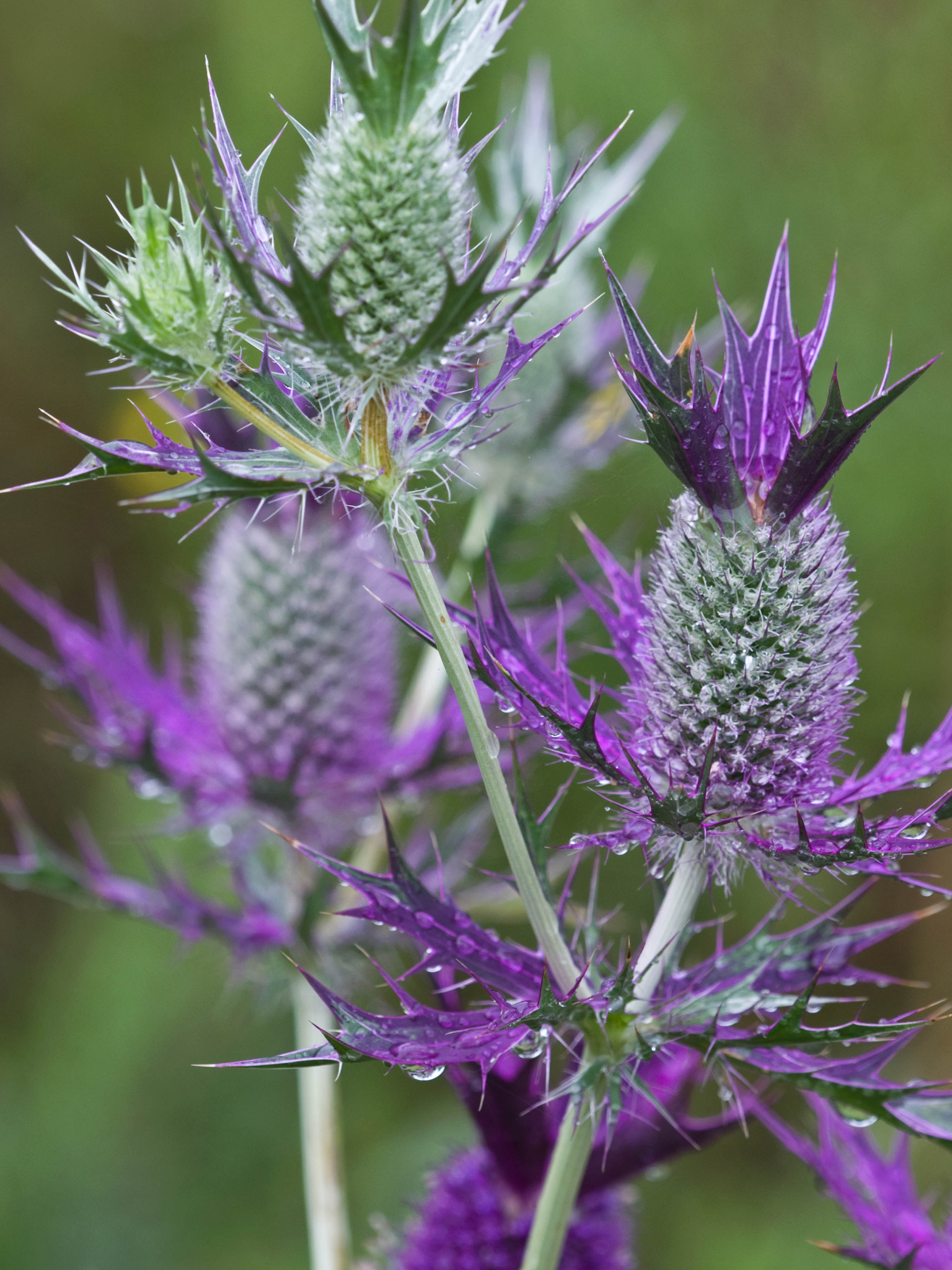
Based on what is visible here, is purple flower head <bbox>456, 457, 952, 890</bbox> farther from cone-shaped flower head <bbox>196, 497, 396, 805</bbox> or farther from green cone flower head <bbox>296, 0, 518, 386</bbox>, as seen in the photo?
cone-shaped flower head <bbox>196, 497, 396, 805</bbox>

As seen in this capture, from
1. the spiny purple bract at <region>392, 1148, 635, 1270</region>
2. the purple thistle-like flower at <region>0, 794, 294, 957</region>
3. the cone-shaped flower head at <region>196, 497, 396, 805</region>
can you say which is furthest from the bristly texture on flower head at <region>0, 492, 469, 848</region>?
the spiny purple bract at <region>392, 1148, 635, 1270</region>

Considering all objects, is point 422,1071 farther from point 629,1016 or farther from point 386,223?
point 386,223

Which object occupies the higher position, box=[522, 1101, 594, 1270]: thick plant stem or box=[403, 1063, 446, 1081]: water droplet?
box=[403, 1063, 446, 1081]: water droplet

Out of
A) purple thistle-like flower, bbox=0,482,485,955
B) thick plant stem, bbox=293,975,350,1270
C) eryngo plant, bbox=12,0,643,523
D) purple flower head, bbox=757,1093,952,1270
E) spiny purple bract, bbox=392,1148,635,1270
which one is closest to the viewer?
eryngo plant, bbox=12,0,643,523

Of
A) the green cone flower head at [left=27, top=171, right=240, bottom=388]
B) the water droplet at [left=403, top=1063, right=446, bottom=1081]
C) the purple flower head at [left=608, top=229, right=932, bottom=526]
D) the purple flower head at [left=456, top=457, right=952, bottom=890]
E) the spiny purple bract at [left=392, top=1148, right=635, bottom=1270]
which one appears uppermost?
the green cone flower head at [left=27, top=171, right=240, bottom=388]

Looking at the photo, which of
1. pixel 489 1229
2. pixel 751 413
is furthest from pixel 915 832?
pixel 489 1229

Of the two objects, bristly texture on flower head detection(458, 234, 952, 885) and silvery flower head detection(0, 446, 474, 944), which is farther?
silvery flower head detection(0, 446, 474, 944)

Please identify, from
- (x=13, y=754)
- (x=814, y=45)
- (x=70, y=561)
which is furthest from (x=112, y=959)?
(x=814, y=45)

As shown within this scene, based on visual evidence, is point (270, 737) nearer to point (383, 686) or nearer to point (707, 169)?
point (383, 686)
